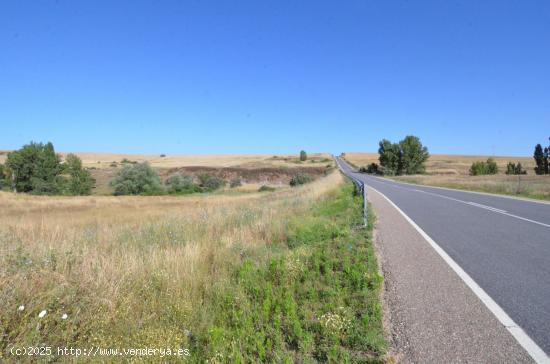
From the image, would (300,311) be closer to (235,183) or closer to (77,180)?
(235,183)

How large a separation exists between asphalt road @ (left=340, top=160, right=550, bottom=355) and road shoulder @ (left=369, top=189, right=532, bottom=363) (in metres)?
0.34

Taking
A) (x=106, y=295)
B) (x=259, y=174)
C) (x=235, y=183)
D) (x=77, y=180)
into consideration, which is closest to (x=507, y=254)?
(x=106, y=295)

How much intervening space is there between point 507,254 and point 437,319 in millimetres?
3813

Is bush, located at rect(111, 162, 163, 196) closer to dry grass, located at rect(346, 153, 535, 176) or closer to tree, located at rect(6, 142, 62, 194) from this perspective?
tree, located at rect(6, 142, 62, 194)

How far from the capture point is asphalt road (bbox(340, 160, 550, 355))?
12.9 ft

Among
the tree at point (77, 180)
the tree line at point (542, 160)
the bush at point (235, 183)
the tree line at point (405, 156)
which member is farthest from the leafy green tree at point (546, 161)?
the tree at point (77, 180)

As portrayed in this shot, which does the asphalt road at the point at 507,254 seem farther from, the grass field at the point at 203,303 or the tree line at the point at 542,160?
the tree line at the point at 542,160

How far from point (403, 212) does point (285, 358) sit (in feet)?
36.8

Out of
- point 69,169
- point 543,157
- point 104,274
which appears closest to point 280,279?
point 104,274

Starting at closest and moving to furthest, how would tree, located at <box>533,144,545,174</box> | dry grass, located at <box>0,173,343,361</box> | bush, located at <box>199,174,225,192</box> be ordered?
dry grass, located at <box>0,173,343,361</box>, bush, located at <box>199,174,225,192</box>, tree, located at <box>533,144,545,174</box>

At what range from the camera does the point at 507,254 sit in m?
6.36

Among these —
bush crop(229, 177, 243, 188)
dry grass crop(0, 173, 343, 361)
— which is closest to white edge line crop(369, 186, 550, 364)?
dry grass crop(0, 173, 343, 361)

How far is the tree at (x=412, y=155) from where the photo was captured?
73.3m

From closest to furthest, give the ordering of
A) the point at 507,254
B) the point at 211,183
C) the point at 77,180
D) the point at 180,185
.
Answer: the point at 507,254
the point at 180,185
the point at 211,183
the point at 77,180
